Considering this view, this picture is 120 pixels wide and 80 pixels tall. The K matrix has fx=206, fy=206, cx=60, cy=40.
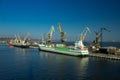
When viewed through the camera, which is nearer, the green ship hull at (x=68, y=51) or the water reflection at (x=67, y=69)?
the water reflection at (x=67, y=69)

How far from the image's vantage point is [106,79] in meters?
51.1

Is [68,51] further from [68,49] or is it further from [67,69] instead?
[67,69]

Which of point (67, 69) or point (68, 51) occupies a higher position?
point (68, 51)

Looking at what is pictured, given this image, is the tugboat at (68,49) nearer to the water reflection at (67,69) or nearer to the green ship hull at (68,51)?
the green ship hull at (68,51)

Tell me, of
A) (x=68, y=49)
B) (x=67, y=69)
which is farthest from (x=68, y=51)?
(x=67, y=69)

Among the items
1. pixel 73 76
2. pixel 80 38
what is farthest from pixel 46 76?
pixel 80 38

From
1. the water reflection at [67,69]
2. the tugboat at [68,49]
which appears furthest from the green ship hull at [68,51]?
the water reflection at [67,69]

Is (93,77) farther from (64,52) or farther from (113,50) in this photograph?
(64,52)

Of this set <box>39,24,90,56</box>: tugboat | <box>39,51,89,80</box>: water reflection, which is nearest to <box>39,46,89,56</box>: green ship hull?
<box>39,24,90,56</box>: tugboat

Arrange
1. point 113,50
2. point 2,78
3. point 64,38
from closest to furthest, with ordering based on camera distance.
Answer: point 2,78, point 113,50, point 64,38

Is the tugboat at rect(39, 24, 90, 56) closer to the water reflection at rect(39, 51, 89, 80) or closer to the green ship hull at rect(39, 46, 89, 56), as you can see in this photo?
the green ship hull at rect(39, 46, 89, 56)

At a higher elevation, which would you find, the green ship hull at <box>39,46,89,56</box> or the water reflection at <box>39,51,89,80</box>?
the green ship hull at <box>39,46,89,56</box>

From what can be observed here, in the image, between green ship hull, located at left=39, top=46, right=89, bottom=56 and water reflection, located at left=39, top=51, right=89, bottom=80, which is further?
green ship hull, located at left=39, top=46, right=89, bottom=56

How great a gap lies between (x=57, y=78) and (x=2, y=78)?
13.5 m
